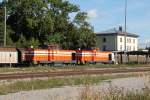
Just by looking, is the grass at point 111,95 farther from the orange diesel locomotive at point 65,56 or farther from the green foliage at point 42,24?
the green foliage at point 42,24

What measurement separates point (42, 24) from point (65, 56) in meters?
24.7

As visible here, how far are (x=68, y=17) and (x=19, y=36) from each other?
1341 cm

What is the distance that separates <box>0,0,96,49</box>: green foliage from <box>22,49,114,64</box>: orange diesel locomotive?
16799 mm

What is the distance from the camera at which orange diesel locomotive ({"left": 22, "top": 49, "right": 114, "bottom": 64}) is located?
62009 mm

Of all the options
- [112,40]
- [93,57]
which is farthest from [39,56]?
[112,40]

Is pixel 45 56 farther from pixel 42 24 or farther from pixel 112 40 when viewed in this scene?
pixel 112 40

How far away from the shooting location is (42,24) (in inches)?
3514

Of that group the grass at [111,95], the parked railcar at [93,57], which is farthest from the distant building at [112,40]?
the grass at [111,95]

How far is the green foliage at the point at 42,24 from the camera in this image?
8875cm

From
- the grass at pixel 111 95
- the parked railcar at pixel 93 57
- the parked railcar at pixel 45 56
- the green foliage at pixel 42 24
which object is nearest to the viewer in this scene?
the grass at pixel 111 95

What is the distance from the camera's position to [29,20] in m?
86.7

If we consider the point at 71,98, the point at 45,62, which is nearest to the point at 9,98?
the point at 71,98

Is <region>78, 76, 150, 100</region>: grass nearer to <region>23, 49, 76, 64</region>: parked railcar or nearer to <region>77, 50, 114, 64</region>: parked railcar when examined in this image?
<region>23, 49, 76, 64</region>: parked railcar

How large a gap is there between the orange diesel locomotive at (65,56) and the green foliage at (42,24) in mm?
16799
